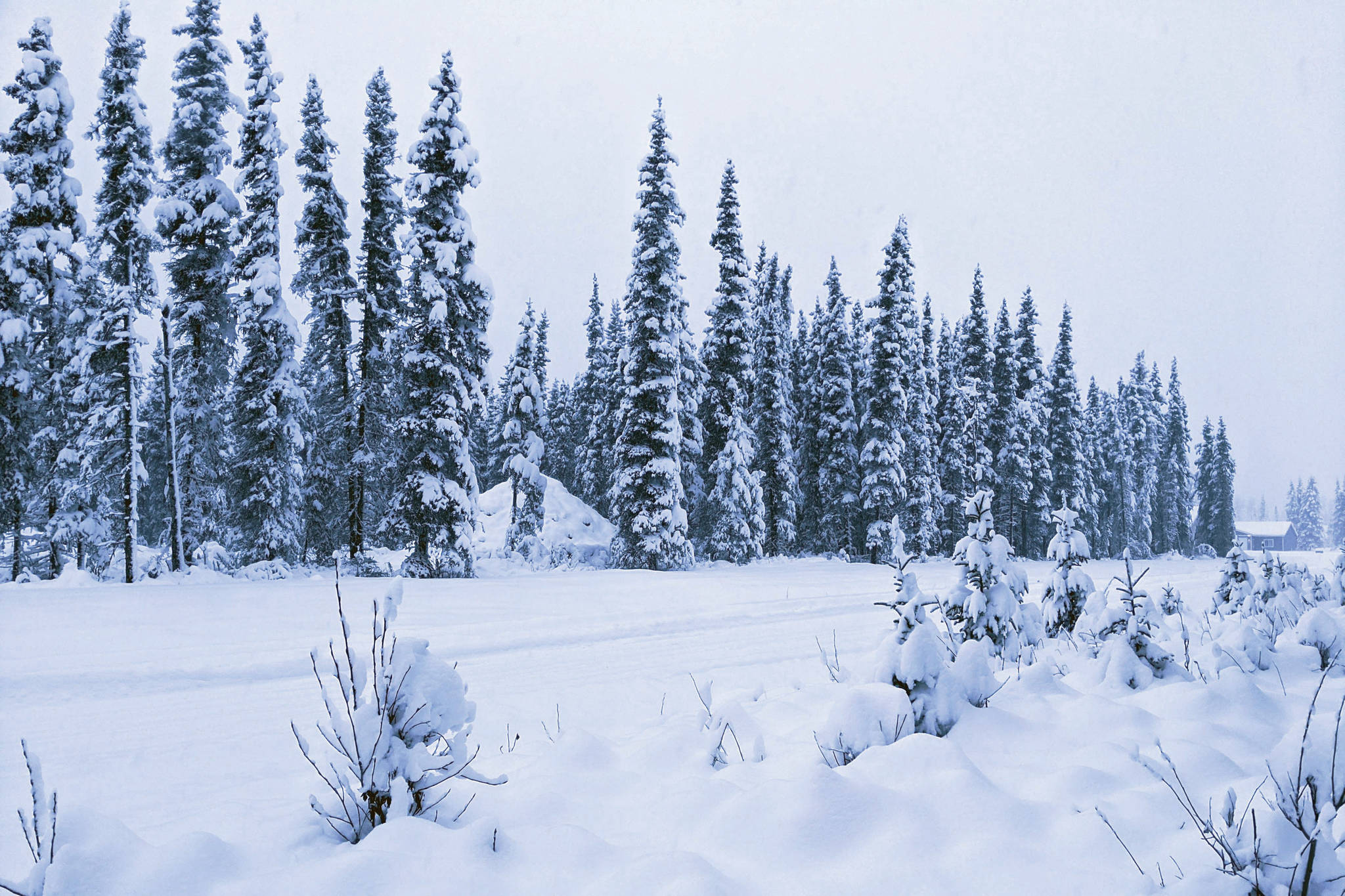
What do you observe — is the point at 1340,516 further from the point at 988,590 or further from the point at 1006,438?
the point at 988,590

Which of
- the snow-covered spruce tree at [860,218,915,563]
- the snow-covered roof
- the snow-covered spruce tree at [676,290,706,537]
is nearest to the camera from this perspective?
the snow-covered spruce tree at [676,290,706,537]

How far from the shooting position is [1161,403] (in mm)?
58375

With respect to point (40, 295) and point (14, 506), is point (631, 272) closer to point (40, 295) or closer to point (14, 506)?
point (40, 295)

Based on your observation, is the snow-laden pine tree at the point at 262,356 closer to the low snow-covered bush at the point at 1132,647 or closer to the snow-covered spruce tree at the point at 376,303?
the snow-covered spruce tree at the point at 376,303

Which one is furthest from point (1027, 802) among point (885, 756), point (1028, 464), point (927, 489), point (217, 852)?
point (1028, 464)

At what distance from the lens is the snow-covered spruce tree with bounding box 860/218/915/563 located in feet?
94.6

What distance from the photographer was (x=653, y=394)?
2284 centimetres

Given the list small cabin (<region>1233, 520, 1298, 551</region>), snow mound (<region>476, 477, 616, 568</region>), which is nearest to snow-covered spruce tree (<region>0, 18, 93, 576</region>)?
snow mound (<region>476, 477, 616, 568</region>)

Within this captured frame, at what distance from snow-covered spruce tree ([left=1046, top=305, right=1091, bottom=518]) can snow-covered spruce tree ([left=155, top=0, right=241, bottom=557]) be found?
4126 cm

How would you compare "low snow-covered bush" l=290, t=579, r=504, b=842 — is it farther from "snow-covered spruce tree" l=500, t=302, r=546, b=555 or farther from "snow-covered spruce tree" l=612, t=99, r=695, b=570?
"snow-covered spruce tree" l=500, t=302, r=546, b=555

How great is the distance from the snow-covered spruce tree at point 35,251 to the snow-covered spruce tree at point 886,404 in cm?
2737

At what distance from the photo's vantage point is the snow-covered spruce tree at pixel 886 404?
28.8 m

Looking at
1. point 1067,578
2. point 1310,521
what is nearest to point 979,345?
point 1067,578

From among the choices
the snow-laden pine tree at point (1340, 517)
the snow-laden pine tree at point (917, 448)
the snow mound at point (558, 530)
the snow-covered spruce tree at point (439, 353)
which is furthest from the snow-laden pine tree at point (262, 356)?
the snow-laden pine tree at point (1340, 517)
